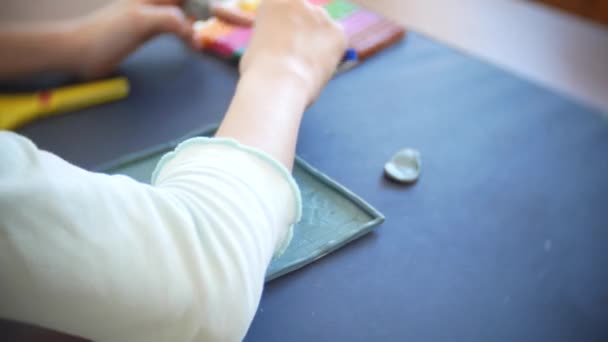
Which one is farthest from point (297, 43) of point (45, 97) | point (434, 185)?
point (45, 97)

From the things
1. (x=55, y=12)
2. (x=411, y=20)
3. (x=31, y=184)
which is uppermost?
(x=31, y=184)

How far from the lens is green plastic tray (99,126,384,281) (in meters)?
0.39

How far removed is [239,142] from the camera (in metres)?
0.35

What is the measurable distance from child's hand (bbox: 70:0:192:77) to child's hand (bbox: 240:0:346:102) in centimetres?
16

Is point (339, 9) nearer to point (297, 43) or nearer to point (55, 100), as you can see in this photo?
point (297, 43)

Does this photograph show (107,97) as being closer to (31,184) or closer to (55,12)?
(31,184)

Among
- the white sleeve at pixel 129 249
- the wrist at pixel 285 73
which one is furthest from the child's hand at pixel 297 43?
the white sleeve at pixel 129 249

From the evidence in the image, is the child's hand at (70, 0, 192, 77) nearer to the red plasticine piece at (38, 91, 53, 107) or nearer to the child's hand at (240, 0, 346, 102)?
the red plasticine piece at (38, 91, 53, 107)

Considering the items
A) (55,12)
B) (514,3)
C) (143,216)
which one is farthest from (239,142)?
(55,12)

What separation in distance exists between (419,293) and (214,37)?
403mm

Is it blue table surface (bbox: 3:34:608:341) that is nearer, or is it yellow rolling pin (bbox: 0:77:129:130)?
blue table surface (bbox: 3:34:608:341)

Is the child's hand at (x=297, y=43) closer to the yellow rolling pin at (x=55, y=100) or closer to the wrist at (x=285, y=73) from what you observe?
the wrist at (x=285, y=73)

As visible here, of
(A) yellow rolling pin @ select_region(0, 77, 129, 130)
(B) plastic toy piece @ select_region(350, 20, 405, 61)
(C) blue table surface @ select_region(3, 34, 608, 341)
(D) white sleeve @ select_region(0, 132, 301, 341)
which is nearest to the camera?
(D) white sleeve @ select_region(0, 132, 301, 341)

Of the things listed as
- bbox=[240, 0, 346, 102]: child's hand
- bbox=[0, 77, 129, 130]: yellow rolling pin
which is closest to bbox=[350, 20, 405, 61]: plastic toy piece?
bbox=[240, 0, 346, 102]: child's hand
